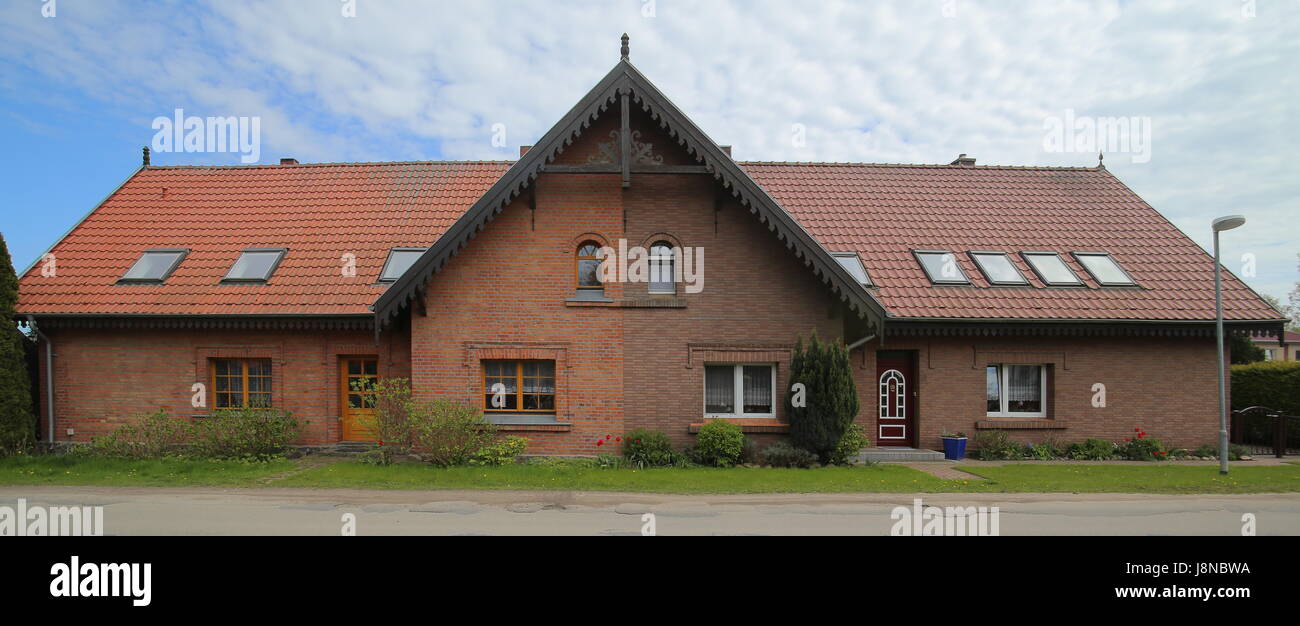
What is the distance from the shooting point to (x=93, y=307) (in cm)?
1273

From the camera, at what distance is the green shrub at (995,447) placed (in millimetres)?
12789

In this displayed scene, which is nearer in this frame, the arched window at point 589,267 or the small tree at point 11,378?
the small tree at point 11,378

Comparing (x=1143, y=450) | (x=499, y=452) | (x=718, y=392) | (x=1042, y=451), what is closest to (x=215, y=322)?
(x=499, y=452)

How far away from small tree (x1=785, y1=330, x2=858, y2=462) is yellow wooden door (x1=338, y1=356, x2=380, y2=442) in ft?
28.4

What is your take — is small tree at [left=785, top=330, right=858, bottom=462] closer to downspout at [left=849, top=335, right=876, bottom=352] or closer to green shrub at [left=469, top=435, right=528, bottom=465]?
downspout at [left=849, top=335, right=876, bottom=352]

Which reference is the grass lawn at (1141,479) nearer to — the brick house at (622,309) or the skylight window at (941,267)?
the brick house at (622,309)

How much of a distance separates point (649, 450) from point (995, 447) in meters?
7.23

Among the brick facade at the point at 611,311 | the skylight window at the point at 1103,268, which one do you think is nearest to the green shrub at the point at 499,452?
the brick facade at the point at 611,311

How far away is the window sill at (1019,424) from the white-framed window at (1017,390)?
18 cm

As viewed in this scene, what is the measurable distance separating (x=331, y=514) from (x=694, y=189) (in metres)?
8.17

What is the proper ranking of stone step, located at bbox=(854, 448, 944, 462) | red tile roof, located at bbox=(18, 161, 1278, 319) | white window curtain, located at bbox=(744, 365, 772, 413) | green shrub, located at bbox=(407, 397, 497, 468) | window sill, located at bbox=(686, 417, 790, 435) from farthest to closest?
red tile roof, located at bbox=(18, 161, 1278, 319), stone step, located at bbox=(854, 448, 944, 462), white window curtain, located at bbox=(744, 365, 772, 413), window sill, located at bbox=(686, 417, 790, 435), green shrub, located at bbox=(407, 397, 497, 468)

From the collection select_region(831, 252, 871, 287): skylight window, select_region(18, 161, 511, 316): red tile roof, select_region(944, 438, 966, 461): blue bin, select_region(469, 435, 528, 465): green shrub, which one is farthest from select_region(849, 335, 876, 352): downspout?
select_region(18, 161, 511, 316): red tile roof

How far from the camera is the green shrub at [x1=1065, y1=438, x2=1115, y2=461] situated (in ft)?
42.5

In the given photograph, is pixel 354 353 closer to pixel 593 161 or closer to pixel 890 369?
pixel 593 161
